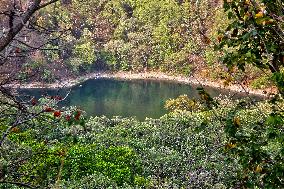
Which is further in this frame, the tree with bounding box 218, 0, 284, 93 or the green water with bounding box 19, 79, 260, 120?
the green water with bounding box 19, 79, 260, 120

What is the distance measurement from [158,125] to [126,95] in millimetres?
19810

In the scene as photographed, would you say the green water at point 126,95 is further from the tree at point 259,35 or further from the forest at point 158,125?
the tree at point 259,35

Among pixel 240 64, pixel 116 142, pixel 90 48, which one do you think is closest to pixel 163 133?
pixel 116 142

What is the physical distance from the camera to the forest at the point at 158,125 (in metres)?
2.48

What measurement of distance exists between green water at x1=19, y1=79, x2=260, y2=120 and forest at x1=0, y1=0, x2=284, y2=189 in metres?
0.78

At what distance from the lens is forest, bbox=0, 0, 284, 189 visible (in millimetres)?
2482

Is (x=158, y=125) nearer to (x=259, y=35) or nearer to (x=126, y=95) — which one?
(x=259, y=35)

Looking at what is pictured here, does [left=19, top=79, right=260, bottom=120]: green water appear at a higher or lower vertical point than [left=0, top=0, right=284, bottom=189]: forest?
lower

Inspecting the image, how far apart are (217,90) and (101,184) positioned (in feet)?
89.5

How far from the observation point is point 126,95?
114ft

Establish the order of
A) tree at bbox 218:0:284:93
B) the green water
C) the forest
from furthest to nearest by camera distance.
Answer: the green water < the forest < tree at bbox 218:0:284:93

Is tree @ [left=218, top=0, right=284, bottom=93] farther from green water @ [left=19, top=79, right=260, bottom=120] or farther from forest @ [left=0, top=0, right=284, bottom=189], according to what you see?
green water @ [left=19, top=79, right=260, bottom=120]

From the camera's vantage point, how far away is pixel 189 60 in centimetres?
4144

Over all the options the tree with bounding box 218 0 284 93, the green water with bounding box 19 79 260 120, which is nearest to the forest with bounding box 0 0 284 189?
the tree with bounding box 218 0 284 93
